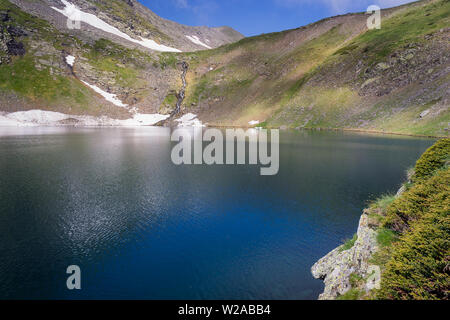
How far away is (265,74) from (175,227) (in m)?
151

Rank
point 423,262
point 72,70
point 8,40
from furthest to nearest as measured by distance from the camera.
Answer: point 72,70 < point 8,40 < point 423,262

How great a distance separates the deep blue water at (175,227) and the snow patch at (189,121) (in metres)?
111

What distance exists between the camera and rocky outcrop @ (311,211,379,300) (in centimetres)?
1010

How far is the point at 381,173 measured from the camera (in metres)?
33.8

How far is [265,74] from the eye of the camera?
509 feet

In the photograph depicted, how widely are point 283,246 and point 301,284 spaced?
374 cm

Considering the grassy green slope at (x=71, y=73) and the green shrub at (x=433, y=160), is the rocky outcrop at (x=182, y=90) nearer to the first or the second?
the grassy green slope at (x=71, y=73)

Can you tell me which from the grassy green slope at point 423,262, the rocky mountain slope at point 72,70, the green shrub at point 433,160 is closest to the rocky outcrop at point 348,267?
the grassy green slope at point 423,262

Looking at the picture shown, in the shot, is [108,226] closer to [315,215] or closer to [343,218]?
[315,215]

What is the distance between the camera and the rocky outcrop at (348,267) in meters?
Answer: 10.1

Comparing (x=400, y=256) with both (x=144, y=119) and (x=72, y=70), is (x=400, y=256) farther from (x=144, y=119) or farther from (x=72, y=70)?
(x=72, y=70)

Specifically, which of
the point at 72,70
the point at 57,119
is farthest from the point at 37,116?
the point at 72,70
